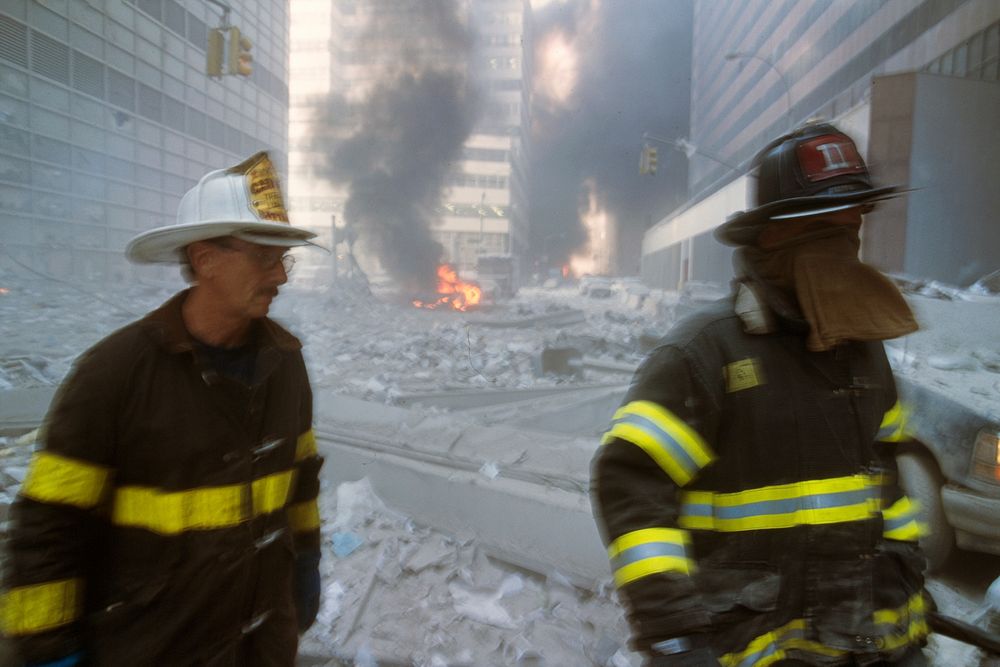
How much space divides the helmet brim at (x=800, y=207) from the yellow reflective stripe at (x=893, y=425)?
57 cm

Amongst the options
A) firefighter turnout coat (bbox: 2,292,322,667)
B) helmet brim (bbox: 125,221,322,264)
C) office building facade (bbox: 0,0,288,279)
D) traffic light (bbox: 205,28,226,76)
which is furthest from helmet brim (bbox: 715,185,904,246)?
office building facade (bbox: 0,0,288,279)

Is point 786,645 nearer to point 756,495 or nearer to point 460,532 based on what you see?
point 756,495

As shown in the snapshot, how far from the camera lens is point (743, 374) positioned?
4.36 feet

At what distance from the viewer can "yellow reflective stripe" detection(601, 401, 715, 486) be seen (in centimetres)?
126

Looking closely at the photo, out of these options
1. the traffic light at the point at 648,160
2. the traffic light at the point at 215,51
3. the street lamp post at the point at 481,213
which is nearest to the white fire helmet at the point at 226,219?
the traffic light at the point at 215,51

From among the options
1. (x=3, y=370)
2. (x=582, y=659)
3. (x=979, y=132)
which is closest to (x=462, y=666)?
(x=582, y=659)

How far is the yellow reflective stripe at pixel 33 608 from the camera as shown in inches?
48.7

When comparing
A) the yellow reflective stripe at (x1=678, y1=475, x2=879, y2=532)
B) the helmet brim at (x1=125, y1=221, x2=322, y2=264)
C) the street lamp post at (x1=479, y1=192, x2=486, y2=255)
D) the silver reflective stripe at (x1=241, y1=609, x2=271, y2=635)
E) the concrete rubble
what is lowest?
the concrete rubble

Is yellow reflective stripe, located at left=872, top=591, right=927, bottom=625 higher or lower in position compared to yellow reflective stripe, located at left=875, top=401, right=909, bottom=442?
lower

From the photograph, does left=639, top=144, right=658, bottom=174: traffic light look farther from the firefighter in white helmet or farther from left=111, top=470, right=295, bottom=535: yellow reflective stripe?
left=111, top=470, right=295, bottom=535: yellow reflective stripe

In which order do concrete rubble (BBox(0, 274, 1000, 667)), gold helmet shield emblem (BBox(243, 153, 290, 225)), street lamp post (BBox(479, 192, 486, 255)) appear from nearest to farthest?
gold helmet shield emblem (BBox(243, 153, 290, 225)) → concrete rubble (BBox(0, 274, 1000, 667)) → street lamp post (BBox(479, 192, 486, 255))

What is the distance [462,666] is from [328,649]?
67 centimetres

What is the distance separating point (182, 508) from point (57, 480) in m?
0.26

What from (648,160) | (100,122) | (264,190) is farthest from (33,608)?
(100,122)
